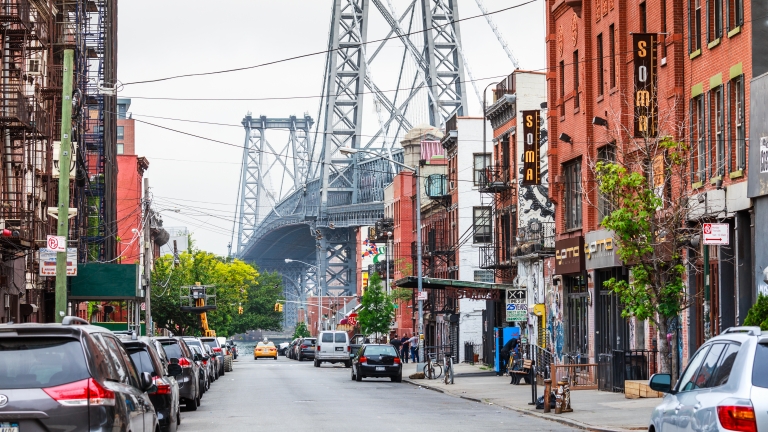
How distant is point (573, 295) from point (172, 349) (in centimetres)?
1676

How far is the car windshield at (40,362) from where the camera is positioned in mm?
10211

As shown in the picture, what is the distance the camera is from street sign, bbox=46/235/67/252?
93.6 ft

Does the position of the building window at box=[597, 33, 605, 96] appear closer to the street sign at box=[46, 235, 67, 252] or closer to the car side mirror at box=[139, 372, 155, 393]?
the street sign at box=[46, 235, 67, 252]

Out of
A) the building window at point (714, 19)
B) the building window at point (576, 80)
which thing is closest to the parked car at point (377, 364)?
the building window at point (576, 80)

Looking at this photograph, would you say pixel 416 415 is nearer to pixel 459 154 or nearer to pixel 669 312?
pixel 669 312

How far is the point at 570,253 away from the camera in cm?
3938

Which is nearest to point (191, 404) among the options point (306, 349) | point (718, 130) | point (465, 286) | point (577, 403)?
point (577, 403)

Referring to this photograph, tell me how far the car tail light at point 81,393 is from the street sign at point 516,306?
A: 30.6 meters

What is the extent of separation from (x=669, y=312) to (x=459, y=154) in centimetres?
4135

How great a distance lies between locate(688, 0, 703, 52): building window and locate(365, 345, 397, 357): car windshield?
18.5 metres

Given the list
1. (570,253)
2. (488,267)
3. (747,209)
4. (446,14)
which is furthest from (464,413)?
(446,14)

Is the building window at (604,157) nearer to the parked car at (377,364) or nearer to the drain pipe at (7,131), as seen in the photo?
the parked car at (377,364)

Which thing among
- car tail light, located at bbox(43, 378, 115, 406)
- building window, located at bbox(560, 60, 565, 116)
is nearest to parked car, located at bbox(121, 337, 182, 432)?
car tail light, located at bbox(43, 378, 115, 406)

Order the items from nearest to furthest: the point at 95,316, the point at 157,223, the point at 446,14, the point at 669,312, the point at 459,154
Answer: the point at 669,312 → the point at 459,154 → the point at 95,316 → the point at 157,223 → the point at 446,14
